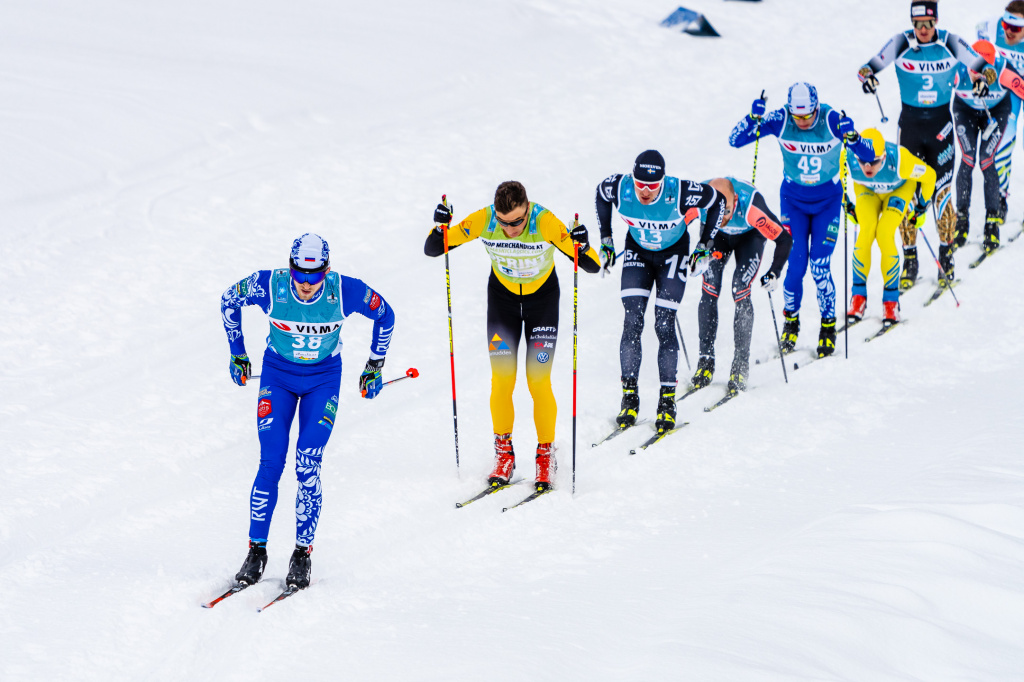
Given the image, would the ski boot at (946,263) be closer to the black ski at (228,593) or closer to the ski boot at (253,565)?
the ski boot at (253,565)

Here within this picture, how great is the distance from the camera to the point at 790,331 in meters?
9.00

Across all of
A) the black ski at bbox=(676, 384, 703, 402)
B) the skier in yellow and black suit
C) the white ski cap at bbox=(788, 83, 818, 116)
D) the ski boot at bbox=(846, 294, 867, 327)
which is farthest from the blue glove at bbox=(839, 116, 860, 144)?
the skier in yellow and black suit

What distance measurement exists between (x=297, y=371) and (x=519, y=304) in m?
1.63

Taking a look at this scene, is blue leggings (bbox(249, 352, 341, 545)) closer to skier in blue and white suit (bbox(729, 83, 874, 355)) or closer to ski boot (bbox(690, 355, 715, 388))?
ski boot (bbox(690, 355, 715, 388))

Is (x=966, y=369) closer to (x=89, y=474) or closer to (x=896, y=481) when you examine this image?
(x=896, y=481)

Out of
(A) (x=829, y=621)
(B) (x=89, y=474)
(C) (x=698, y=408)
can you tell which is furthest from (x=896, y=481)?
(B) (x=89, y=474)

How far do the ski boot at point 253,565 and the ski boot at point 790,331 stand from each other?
17.3 feet

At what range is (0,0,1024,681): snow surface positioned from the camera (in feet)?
15.1

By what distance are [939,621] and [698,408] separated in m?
3.75

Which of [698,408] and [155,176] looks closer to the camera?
[698,408]

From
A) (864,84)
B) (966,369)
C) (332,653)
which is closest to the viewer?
(332,653)

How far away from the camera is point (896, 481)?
6289mm

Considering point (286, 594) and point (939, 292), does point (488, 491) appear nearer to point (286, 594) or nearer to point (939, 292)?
point (286, 594)

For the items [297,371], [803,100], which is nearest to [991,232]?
[803,100]
